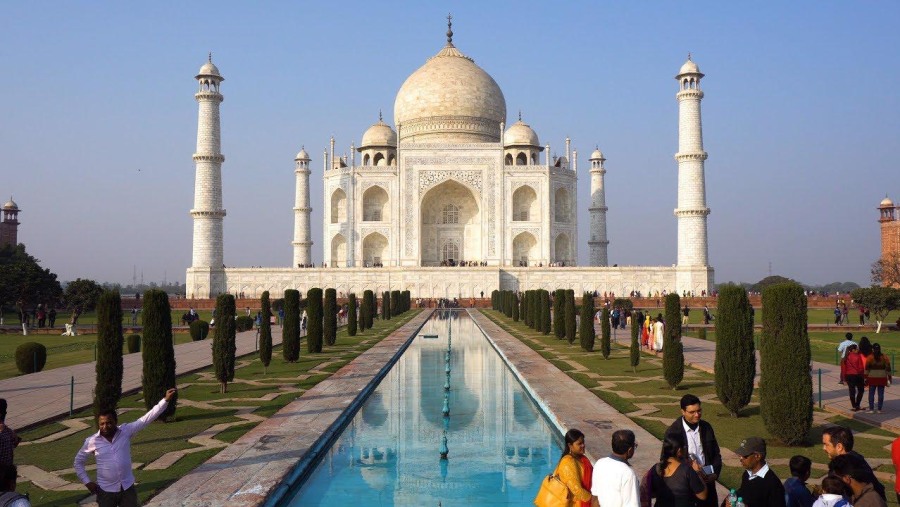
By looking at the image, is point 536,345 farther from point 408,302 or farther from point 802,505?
point 408,302

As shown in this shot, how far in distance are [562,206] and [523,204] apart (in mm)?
1714

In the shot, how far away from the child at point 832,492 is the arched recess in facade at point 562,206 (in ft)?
109

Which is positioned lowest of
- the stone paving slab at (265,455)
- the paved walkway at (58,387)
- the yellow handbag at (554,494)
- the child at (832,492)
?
the stone paving slab at (265,455)

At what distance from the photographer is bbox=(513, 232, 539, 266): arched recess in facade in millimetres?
35281

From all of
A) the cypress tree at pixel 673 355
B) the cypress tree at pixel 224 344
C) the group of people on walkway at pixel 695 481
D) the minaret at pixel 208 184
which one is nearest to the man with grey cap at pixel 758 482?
the group of people on walkway at pixel 695 481

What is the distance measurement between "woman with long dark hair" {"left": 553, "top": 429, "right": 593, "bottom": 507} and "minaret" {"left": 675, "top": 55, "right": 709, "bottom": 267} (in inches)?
1093

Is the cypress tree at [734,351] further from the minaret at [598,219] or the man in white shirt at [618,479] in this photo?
the minaret at [598,219]

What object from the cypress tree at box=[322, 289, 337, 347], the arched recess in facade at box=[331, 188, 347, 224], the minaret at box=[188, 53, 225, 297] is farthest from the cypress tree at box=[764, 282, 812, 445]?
the arched recess in facade at box=[331, 188, 347, 224]

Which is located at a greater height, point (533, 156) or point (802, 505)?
point (533, 156)

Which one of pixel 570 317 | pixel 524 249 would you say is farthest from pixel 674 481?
pixel 524 249

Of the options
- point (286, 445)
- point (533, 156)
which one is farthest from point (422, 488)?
point (533, 156)

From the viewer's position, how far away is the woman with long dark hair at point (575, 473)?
333 cm

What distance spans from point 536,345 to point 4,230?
37848 mm

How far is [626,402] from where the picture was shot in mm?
7996
